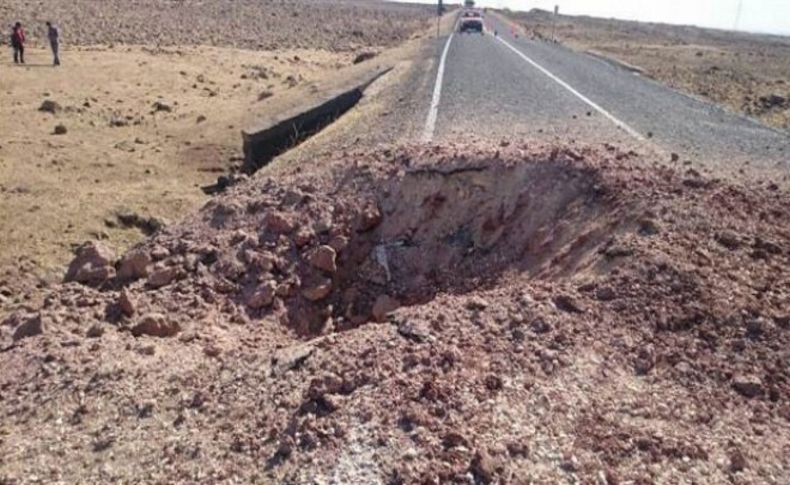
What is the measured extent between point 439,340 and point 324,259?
2.48 meters

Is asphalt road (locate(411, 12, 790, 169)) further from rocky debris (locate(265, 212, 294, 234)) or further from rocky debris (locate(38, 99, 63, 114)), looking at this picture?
rocky debris (locate(38, 99, 63, 114))

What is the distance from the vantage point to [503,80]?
15.5 metres

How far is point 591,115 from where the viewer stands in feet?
36.6

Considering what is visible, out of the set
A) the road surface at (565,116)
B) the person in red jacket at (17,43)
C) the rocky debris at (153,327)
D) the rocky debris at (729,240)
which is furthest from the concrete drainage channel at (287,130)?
the person in red jacket at (17,43)

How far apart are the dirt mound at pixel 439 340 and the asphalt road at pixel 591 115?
2.04m

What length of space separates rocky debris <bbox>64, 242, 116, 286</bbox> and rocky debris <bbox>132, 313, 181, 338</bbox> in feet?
3.85

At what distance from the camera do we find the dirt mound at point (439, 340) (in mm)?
3719

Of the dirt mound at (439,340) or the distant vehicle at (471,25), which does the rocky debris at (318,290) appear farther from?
the distant vehicle at (471,25)

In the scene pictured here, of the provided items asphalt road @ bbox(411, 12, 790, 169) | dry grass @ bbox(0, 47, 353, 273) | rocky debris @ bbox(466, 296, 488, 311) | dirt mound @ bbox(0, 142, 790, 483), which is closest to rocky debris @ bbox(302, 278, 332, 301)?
dirt mound @ bbox(0, 142, 790, 483)

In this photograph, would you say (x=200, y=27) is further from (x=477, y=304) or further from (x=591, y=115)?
(x=477, y=304)

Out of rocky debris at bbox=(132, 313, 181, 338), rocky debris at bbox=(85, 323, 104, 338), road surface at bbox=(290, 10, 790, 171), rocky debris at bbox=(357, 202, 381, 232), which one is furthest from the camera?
road surface at bbox=(290, 10, 790, 171)

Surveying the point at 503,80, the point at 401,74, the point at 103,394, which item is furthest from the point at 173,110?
the point at 103,394

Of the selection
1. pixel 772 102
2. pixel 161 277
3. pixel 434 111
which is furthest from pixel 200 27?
pixel 161 277

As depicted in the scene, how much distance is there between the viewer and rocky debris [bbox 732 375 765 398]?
13.2ft
